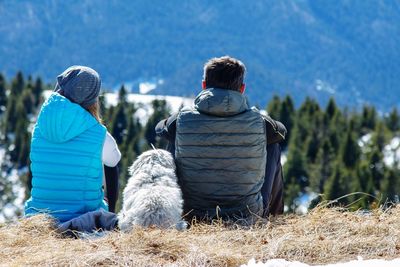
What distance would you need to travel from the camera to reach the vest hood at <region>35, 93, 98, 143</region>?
7152 mm

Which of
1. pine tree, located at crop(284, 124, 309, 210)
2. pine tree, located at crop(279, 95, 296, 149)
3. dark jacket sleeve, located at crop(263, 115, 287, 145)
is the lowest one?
pine tree, located at crop(284, 124, 309, 210)

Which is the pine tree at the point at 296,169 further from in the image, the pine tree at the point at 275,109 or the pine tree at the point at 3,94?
the pine tree at the point at 3,94

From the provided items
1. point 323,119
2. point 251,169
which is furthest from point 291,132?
point 251,169

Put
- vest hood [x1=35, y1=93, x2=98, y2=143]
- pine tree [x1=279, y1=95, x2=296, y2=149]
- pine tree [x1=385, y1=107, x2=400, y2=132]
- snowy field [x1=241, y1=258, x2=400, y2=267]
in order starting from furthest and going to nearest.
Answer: pine tree [x1=385, y1=107, x2=400, y2=132] → pine tree [x1=279, y1=95, x2=296, y2=149] → vest hood [x1=35, y1=93, x2=98, y2=143] → snowy field [x1=241, y1=258, x2=400, y2=267]

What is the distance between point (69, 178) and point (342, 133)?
70.6 meters

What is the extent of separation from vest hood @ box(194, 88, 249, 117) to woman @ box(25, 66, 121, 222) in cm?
91

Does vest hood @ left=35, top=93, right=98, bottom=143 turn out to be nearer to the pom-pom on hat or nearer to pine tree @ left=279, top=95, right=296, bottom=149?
the pom-pom on hat

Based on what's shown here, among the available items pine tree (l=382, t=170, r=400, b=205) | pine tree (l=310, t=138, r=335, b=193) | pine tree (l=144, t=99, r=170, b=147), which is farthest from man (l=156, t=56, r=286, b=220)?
pine tree (l=144, t=99, r=170, b=147)

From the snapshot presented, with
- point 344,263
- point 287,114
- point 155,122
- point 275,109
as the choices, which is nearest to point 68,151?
point 344,263

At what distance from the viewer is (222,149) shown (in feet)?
24.0

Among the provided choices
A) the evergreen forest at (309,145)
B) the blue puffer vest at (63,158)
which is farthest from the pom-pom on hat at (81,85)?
the evergreen forest at (309,145)

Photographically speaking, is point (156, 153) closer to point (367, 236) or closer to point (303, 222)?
point (303, 222)

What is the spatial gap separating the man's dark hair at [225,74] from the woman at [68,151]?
3.30 feet

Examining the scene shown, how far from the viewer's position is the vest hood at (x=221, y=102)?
7273 mm
